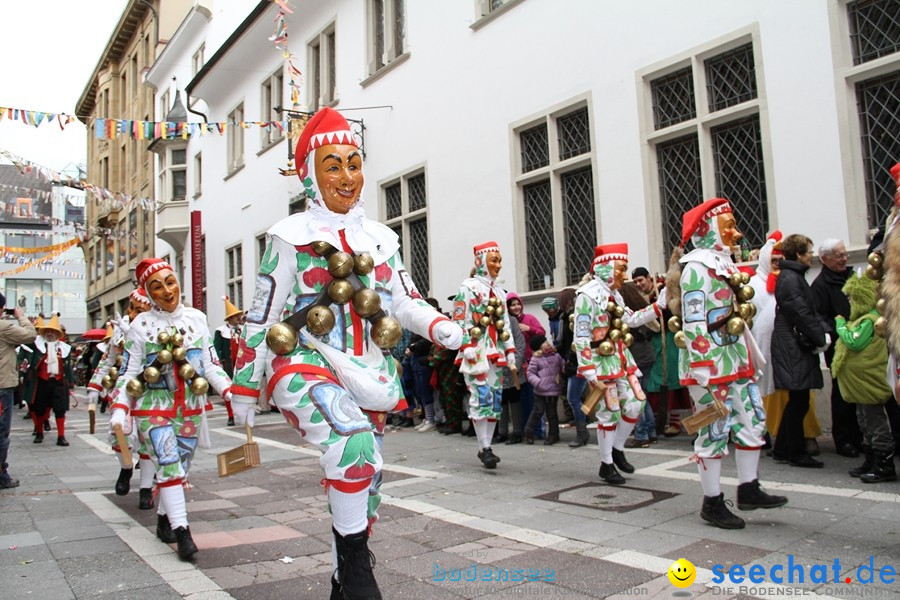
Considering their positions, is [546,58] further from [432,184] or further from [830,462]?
[830,462]

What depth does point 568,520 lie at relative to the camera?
16.3 feet

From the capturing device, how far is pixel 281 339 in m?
3.12

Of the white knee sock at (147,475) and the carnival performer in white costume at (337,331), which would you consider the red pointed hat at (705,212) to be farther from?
the white knee sock at (147,475)

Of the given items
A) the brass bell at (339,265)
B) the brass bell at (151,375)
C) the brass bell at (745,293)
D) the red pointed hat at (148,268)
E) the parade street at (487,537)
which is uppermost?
the red pointed hat at (148,268)

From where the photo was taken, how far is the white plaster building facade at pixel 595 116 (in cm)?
762

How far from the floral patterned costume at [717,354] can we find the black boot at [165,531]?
3.59 meters

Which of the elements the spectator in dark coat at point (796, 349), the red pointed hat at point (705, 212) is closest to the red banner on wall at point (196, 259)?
the spectator in dark coat at point (796, 349)

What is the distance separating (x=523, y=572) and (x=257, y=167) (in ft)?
64.5

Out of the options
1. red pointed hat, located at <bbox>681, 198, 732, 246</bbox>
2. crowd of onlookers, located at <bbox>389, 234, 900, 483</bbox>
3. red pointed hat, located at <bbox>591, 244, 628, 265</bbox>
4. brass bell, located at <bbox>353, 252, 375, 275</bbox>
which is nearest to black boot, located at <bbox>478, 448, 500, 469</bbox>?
crowd of onlookers, located at <bbox>389, 234, 900, 483</bbox>

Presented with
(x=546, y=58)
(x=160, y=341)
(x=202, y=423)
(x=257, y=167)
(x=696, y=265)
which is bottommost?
(x=202, y=423)

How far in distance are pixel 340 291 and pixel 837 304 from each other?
5.25 metres

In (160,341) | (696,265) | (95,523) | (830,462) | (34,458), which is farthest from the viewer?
(34,458)

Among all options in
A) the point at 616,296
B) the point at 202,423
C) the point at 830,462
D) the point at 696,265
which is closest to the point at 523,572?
the point at 696,265

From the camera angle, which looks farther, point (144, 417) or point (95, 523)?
point (95, 523)
